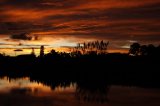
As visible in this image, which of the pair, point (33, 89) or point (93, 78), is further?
point (93, 78)

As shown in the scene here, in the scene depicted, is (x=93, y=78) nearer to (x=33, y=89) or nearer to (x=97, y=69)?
(x=97, y=69)

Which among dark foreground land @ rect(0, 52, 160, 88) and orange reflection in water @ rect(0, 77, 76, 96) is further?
dark foreground land @ rect(0, 52, 160, 88)

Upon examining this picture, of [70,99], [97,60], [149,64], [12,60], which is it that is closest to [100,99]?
[70,99]

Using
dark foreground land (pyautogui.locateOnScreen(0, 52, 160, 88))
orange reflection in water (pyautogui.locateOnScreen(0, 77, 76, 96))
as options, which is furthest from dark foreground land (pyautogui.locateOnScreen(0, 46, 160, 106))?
orange reflection in water (pyautogui.locateOnScreen(0, 77, 76, 96))

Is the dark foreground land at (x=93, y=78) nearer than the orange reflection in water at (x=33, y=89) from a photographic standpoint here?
Yes

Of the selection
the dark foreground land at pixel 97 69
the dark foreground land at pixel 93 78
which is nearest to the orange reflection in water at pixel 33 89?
the dark foreground land at pixel 93 78

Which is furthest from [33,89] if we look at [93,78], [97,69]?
[97,69]

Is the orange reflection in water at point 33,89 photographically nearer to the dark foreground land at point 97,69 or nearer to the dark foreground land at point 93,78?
the dark foreground land at point 93,78

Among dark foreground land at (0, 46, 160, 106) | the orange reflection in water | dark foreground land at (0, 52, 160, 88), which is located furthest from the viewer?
dark foreground land at (0, 52, 160, 88)

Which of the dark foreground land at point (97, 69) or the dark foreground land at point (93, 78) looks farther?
the dark foreground land at point (97, 69)

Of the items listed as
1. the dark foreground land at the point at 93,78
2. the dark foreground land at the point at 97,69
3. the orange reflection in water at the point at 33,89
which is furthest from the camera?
the dark foreground land at the point at 97,69

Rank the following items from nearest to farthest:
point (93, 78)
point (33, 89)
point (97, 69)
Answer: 1. point (33, 89)
2. point (93, 78)
3. point (97, 69)

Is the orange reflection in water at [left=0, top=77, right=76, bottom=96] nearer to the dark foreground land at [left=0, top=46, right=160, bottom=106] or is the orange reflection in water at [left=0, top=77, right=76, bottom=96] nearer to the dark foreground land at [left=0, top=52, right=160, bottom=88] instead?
the dark foreground land at [left=0, top=46, right=160, bottom=106]

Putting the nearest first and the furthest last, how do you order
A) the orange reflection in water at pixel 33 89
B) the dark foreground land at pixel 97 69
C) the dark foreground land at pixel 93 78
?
the dark foreground land at pixel 93 78 < the orange reflection in water at pixel 33 89 < the dark foreground land at pixel 97 69
